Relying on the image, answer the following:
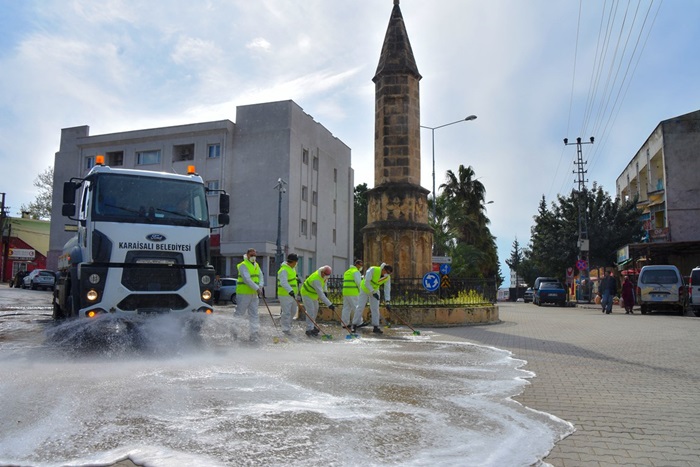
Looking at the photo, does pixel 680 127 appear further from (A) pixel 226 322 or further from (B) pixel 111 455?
(B) pixel 111 455

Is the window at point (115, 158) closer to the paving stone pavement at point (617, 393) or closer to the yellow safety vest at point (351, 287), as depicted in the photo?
the yellow safety vest at point (351, 287)

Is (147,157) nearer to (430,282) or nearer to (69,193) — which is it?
(430,282)

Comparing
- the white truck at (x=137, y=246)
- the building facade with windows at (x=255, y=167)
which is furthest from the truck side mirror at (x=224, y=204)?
the building facade with windows at (x=255, y=167)

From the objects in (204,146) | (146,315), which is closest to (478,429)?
(146,315)

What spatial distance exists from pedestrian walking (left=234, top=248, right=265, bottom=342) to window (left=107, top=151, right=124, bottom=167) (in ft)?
116

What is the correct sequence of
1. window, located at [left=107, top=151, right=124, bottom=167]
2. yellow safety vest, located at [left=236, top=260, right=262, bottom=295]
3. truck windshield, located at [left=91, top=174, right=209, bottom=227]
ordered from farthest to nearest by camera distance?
window, located at [left=107, top=151, right=124, bottom=167]
yellow safety vest, located at [left=236, top=260, right=262, bottom=295]
truck windshield, located at [left=91, top=174, right=209, bottom=227]

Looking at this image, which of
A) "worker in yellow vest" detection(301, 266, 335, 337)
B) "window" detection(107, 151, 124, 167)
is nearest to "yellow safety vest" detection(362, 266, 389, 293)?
"worker in yellow vest" detection(301, 266, 335, 337)

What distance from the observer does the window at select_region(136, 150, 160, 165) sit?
40.6 metres

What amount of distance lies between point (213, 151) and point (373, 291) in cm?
2922

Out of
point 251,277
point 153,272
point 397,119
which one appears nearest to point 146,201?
point 153,272

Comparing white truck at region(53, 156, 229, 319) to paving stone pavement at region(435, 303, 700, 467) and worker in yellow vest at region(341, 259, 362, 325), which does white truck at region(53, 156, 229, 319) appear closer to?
worker in yellow vest at region(341, 259, 362, 325)

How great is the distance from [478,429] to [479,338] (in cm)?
771

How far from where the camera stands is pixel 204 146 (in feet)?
129

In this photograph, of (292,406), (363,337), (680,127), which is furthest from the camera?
(680,127)
